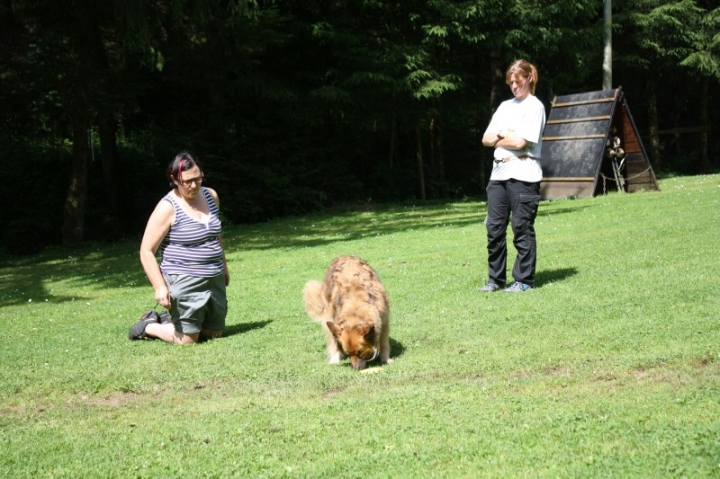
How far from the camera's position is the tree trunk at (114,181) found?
76.7 ft

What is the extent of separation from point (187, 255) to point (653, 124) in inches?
1329

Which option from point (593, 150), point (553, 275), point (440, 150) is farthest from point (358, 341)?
point (440, 150)

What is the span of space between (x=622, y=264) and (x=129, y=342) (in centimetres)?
590

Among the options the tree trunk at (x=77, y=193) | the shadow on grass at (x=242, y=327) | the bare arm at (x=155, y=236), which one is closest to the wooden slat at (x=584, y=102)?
the tree trunk at (x=77, y=193)

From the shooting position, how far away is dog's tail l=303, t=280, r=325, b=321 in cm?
701

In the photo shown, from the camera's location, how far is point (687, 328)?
6242 mm

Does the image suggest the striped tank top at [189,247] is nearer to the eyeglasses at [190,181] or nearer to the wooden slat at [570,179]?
the eyeglasses at [190,181]

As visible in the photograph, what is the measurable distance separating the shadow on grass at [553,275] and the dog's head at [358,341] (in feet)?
Result: 11.8

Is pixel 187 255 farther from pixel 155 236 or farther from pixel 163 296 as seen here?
pixel 163 296

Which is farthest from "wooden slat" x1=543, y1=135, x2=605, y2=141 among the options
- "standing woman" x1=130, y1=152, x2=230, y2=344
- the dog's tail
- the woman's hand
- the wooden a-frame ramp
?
the woman's hand

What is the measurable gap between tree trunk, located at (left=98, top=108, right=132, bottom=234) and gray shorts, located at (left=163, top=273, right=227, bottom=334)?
16.8 metres

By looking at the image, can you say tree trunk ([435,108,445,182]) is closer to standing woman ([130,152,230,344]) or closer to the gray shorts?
standing woman ([130,152,230,344])

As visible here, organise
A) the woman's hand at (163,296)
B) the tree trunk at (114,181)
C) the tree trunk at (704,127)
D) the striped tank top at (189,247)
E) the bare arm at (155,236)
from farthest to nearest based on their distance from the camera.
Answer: the tree trunk at (704,127) → the tree trunk at (114,181) → the striped tank top at (189,247) → the bare arm at (155,236) → the woman's hand at (163,296)

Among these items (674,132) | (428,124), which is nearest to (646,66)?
(674,132)
